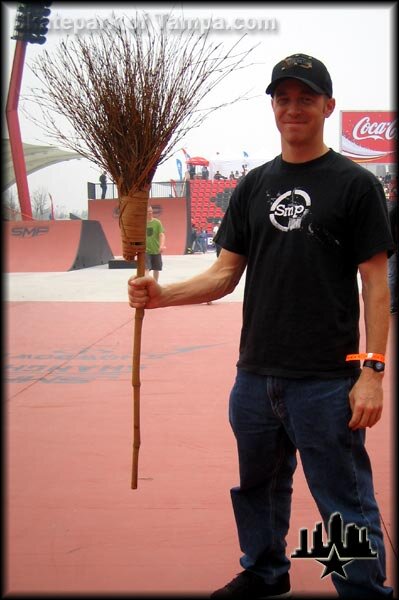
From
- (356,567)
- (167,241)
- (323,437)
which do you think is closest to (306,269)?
(323,437)

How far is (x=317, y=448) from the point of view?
6.20 feet

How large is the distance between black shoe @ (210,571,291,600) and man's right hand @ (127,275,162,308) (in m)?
1.04

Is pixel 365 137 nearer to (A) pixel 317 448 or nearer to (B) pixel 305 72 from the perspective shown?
(B) pixel 305 72

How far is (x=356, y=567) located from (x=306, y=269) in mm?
939

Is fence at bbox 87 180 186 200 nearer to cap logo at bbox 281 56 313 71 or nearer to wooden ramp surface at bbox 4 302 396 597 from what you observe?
wooden ramp surface at bbox 4 302 396 597

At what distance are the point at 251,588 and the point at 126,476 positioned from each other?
1.26m

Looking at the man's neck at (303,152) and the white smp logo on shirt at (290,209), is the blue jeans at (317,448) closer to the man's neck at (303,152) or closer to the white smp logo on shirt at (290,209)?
the white smp logo on shirt at (290,209)

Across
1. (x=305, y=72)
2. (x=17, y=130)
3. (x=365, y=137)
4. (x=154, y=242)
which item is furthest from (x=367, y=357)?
(x=365, y=137)

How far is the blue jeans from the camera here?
1872mm

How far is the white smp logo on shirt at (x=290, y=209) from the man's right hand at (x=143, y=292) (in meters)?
0.51

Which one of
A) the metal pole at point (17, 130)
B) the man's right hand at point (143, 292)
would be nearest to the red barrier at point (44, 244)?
the metal pole at point (17, 130)

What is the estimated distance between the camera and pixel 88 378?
17.8ft

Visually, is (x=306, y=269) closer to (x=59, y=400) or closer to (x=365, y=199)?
(x=365, y=199)

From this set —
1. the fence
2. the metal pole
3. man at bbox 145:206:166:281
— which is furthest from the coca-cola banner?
man at bbox 145:206:166:281
